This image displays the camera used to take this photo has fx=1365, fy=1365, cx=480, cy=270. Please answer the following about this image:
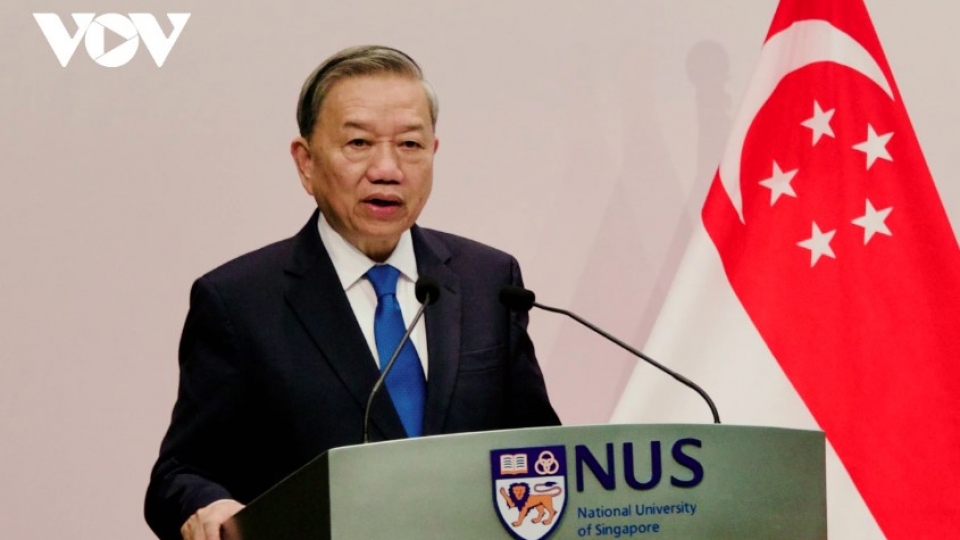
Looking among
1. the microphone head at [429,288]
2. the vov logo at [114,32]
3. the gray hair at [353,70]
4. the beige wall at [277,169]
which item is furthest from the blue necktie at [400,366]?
the vov logo at [114,32]

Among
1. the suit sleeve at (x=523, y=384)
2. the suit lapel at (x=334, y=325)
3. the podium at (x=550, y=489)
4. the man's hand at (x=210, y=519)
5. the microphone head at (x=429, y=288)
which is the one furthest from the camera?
the suit sleeve at (x=523, y=384)

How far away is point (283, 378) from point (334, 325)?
0.39 ft

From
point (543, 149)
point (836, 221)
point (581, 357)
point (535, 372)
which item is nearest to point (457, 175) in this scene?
point (543, 149)

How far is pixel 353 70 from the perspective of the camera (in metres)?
2.19

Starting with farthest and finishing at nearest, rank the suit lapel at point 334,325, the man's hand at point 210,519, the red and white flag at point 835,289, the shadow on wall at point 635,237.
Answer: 1. the shadow on wall at point 635,237
2. the red and white flag at point 835,289
3. the suit lapel at point 334,325
4. the man's hand at point 210,519

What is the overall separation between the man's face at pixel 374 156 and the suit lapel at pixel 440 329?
10cm

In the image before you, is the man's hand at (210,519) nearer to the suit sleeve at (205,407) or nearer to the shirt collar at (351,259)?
the suit sleeve at (205,407)

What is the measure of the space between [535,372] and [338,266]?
1.23ft

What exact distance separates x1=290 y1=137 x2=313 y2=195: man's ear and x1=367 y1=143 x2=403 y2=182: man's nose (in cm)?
15

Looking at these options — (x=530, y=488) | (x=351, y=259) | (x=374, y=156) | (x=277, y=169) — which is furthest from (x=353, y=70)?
(x=277, y=169)

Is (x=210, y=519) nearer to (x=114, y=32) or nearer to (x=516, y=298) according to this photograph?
(x=516, y=298)

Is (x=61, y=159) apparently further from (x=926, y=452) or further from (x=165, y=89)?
(x=926, y=452)

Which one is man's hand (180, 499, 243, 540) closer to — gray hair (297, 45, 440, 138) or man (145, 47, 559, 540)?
man (145, 47, 559, 540)

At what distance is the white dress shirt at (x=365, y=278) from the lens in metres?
2.18
